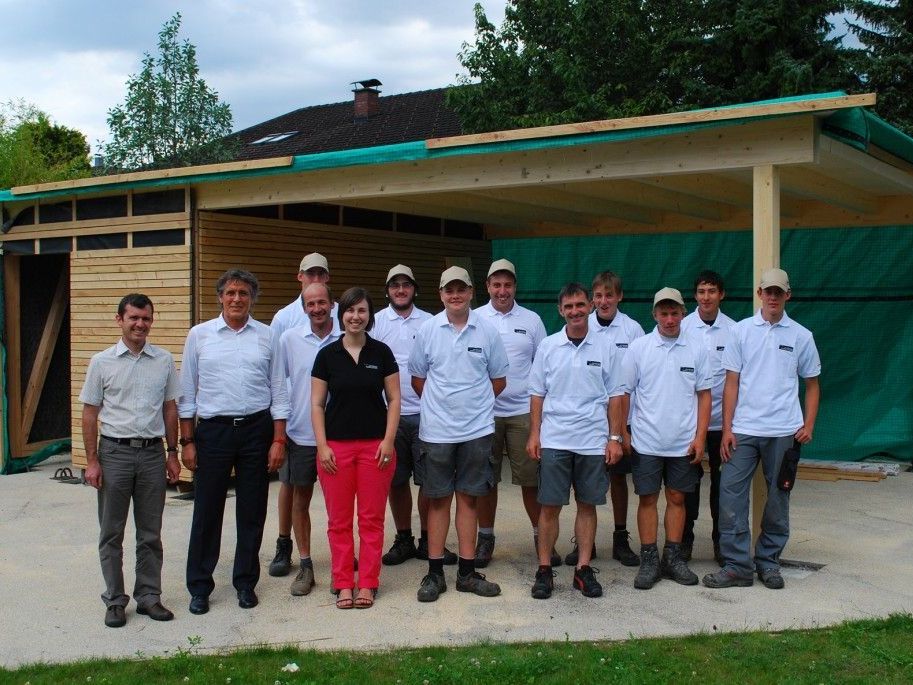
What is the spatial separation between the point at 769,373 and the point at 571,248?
5071 millimetres

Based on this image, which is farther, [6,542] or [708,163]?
[6,542]

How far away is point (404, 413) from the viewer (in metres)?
5.34

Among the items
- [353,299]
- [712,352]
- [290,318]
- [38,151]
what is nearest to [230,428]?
[353,299]

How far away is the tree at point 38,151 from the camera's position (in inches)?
1000

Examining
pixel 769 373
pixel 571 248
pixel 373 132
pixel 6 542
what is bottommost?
pixel 6 542

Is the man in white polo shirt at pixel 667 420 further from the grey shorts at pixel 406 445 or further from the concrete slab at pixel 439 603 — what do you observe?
the grey shorts at pixel 406 445

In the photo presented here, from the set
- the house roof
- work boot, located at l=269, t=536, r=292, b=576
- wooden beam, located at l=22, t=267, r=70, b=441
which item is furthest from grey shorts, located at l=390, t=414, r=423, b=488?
the house roof

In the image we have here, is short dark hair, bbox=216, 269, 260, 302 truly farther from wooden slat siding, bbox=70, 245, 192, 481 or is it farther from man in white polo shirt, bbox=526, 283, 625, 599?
wooden slat siding, bbox=70, 245, 192, 481

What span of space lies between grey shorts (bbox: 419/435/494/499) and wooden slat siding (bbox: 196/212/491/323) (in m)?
3.88

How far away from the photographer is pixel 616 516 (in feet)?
18.1

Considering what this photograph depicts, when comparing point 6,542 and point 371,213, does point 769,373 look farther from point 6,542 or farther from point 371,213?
point 371,213

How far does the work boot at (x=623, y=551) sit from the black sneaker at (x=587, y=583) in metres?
0.62

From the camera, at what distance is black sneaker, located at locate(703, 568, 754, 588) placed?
191 inches

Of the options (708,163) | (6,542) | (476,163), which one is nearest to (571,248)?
(476,163)
